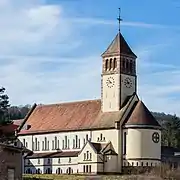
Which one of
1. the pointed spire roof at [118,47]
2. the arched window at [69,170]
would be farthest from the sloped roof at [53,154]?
the pointed spire roof at [118,47]

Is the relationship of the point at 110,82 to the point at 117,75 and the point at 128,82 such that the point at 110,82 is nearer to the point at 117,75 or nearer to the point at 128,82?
the point at 117,75

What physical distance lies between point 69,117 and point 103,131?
880 centimetres

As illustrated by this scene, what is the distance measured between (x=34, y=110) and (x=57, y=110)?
5712mm

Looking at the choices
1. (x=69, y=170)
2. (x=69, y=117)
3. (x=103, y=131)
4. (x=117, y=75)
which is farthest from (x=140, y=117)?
(x=69, y=117)

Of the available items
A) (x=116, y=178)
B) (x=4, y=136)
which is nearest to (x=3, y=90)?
(x=4, y=136)

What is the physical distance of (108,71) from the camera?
9894 cm

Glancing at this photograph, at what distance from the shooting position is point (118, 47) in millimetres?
98625

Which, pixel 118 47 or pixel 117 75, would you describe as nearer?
pixel 117 75

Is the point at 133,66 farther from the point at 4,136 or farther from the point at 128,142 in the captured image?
the point at 4,136

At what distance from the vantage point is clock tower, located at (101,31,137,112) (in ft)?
319

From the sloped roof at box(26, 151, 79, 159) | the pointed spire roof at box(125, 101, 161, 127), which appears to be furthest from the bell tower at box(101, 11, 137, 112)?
the sloped roof at box(26, 151, 79, 159)

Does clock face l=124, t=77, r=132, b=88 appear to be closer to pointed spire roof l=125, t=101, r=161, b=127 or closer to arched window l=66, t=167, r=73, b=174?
pointed spire roof l=125, t=101, r=161, b=127

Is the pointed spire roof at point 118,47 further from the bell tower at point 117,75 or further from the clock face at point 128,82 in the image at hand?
the clock face at point 128,82

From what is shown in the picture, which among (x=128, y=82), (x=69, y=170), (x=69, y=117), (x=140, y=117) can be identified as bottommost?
(x=69, y=170)
